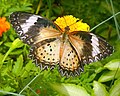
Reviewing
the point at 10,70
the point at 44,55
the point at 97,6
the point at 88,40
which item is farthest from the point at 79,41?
the point at 97,6

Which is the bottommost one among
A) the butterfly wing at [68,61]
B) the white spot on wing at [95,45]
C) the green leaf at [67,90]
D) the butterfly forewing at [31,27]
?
the green leaf at [67,90]

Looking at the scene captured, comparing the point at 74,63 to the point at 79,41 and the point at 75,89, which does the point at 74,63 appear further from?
the point at 75,89

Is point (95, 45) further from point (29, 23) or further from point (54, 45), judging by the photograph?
point (29, 23)

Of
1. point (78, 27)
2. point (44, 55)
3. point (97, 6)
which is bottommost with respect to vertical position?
point (44, 55)

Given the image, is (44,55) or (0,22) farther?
(0,22)

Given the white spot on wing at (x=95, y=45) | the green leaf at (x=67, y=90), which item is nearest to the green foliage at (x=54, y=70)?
the green leaf at (x=67, y=90)

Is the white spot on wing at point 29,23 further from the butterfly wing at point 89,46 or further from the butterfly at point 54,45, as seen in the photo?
the butterfly wing at point 89,46

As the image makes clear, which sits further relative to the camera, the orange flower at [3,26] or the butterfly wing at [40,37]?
the orange flower at [3,26]

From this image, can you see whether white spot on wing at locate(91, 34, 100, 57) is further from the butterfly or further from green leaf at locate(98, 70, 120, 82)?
green leaf at locate(98, 70, 120, 82)
